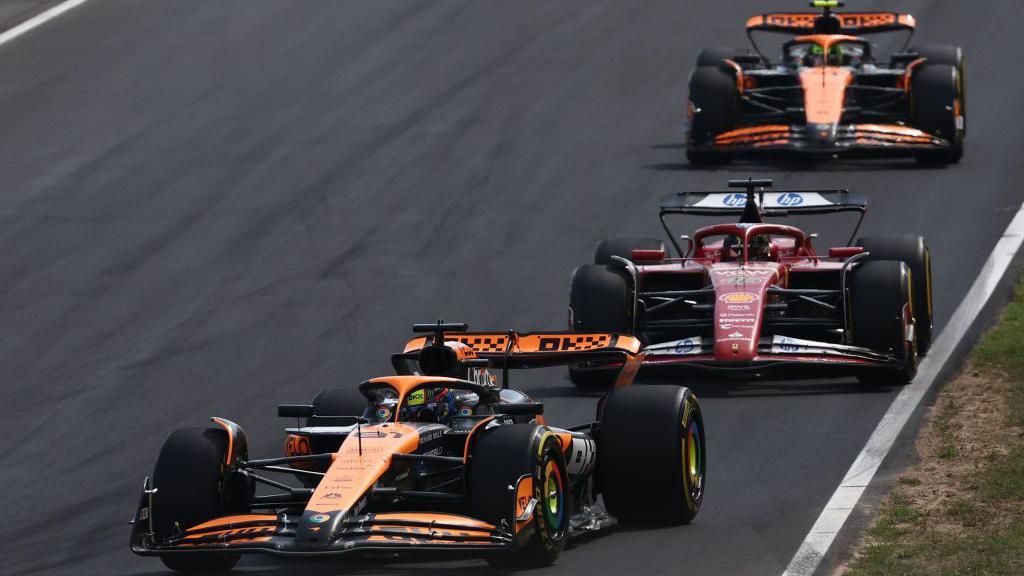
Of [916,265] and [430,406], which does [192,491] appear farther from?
[916,265]

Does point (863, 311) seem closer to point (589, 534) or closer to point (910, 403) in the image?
point (910, 403)

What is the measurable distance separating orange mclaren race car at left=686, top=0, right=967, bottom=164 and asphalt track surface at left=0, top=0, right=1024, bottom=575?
564 mm

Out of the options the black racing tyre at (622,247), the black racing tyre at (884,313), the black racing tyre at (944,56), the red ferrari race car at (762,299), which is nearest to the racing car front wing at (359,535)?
the red ferrari race car at (762,299)

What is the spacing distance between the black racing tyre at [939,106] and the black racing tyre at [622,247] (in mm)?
8637

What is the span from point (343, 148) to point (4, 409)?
38.1 feet

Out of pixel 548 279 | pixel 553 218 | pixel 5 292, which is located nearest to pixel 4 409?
pixel 5 292

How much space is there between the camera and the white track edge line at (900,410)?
42.8 ft

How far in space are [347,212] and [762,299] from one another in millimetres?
9479

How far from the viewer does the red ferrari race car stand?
18516 mm

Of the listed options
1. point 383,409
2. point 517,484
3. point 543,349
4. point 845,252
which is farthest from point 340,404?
point 845,252

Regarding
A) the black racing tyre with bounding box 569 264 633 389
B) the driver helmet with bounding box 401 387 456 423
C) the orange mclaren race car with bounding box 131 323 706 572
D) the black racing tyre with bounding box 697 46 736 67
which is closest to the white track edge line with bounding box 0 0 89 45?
the black racing tyre with bounding box 697 46 736 67

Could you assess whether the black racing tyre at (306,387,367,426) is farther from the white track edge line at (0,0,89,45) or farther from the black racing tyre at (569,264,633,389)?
the white track edge line at (0,0,89,45)

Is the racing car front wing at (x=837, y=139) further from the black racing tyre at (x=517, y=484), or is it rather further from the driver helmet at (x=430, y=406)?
the black racing tyre at (x=517, y=484)

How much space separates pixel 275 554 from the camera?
1139cm
